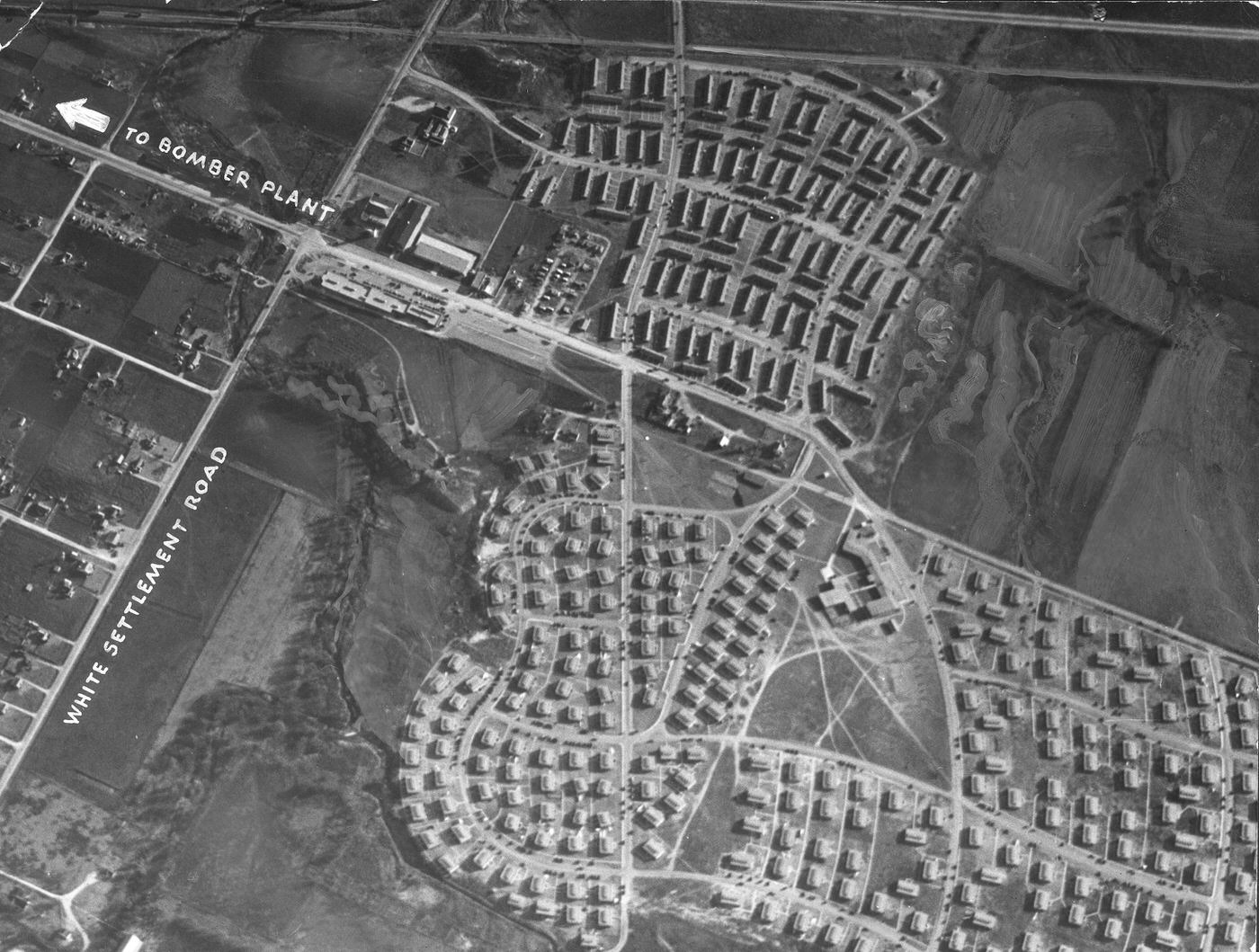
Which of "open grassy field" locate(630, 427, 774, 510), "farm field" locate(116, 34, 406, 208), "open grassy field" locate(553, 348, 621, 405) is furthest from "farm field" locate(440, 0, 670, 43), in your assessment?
"open grassy field" locate(630, 427, 774, 510)

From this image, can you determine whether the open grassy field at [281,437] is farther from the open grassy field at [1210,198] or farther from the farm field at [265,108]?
the open grassy field at [1210,198]

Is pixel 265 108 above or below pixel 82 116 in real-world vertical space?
above

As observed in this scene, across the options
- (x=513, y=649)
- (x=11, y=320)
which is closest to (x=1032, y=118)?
(x=513, y=649)

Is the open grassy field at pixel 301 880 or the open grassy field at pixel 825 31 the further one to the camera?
the open grassy field at pixel 825 31

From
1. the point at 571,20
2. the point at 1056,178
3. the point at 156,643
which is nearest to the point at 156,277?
the point at 156,643

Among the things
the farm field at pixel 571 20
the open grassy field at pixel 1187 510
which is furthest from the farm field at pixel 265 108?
the open grassy field at pixel 1187 510

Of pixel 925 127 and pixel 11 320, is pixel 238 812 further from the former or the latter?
pixel 925 127

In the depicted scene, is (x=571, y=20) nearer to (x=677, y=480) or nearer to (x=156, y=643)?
(x=677, y=480)
